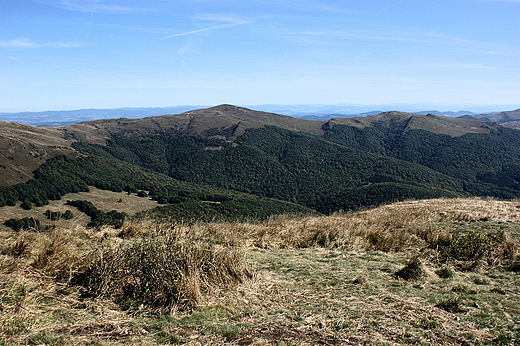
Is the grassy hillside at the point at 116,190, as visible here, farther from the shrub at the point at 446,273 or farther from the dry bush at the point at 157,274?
the shrub at the point at 446,273

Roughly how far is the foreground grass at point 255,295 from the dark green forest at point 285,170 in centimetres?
5510

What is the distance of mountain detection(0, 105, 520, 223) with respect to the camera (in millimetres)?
76250

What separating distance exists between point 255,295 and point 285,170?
123m

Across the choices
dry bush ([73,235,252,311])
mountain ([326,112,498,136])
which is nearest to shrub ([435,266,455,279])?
dry bush ([73,235,252,311])

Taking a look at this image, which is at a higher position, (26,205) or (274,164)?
(26,205)

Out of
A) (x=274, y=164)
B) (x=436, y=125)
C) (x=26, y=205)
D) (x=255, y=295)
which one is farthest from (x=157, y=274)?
(x=436, y=125)

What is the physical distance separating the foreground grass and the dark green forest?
55096 mm

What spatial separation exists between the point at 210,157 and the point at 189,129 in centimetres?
4013

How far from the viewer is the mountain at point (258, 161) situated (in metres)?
76.2

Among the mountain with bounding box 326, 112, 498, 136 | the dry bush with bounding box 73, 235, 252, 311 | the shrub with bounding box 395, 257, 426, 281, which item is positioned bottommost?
the shrub with bounding box 395, 257, 426, 281

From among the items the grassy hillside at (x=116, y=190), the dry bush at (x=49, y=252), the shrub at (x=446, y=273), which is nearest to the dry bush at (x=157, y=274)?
the dry bush at (x=49, y=252)

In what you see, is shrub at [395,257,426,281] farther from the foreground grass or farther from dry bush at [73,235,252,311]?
dry bush at [73,235,252,311]

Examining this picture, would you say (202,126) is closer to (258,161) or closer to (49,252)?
(258,161)

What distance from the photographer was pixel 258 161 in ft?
430
